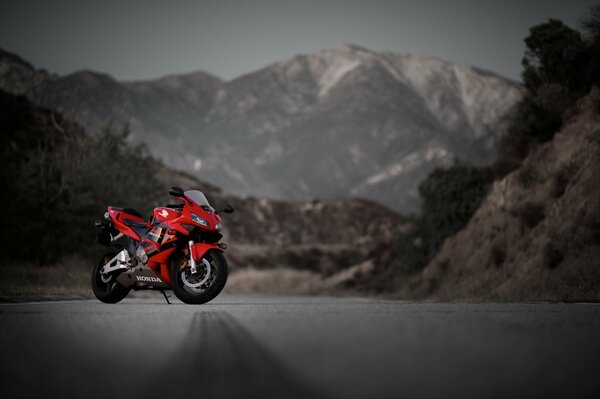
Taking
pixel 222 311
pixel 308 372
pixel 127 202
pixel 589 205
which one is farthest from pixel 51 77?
pixel 308 372

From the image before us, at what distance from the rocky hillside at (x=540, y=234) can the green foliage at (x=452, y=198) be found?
493cm

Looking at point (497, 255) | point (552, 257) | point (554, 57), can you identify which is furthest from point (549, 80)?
point (552, 257)

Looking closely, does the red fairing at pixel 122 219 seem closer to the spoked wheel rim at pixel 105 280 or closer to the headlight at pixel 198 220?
the spoked wheel rim at pixel 105 280

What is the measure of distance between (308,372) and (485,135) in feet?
113

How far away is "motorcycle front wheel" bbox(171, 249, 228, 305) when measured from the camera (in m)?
12.4

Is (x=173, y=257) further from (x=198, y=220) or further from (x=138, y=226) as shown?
(x=138, y=226)

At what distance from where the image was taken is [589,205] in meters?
22.3

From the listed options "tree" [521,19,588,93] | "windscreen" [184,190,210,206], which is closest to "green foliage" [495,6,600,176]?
"tree" [521,19,588,93]

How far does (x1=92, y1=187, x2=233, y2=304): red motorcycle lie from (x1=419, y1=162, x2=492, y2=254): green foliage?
93.3ft

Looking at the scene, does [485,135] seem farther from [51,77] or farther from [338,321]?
[338,321]

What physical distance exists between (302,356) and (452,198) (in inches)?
1433

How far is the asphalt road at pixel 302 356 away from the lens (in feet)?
17.4

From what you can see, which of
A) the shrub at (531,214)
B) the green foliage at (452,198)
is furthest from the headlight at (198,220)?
the green foliage at (452,198)

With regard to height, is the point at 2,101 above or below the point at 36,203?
above
